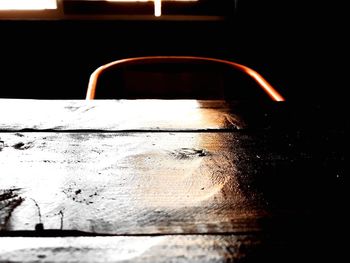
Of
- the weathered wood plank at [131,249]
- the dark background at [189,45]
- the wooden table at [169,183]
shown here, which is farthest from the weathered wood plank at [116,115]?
the dark background at [189,45]

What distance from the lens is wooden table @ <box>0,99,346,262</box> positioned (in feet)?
1.78

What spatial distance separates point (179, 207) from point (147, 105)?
1.90 ft

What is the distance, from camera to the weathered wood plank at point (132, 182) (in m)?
0.60

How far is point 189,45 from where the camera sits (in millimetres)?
2492

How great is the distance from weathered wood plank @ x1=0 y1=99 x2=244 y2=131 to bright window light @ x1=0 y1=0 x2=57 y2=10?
4.71 feet

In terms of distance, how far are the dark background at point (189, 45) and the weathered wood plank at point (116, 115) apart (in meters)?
1.38

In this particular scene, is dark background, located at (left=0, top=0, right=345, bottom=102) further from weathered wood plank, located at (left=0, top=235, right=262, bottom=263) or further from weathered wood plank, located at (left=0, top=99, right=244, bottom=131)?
weathered wood plank, located at (left=0, top=235, right=262, bottom=263)

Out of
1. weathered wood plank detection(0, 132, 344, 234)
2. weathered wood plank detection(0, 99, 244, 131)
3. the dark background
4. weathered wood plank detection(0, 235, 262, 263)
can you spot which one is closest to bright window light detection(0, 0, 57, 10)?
the dark background

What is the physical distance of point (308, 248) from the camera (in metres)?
0.54

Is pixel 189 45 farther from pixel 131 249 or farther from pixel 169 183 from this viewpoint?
pixel 131 249

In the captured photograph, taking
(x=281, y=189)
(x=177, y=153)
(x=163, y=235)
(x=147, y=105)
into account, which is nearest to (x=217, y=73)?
(x=147, y=105)

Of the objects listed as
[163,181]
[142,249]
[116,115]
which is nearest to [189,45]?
[116,115]

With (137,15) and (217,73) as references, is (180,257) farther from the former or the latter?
(137,15)

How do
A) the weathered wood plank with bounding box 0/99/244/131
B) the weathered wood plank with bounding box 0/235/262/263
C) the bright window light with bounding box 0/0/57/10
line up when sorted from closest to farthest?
the weathered wood plank with bounding box 0/235/262/263 → the weathered wood plank with bounding box 0/99/244/131 → the bright window light with bounding box 0/0/57/10
